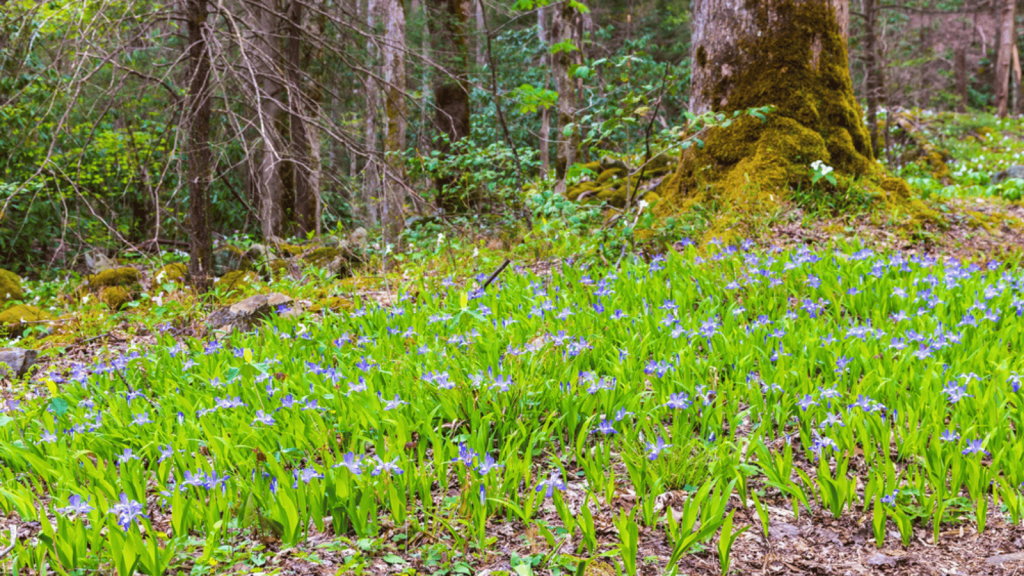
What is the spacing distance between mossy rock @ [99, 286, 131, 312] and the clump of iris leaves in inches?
75.6

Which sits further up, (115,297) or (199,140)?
(199,140)

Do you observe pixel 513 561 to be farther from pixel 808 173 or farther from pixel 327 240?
pixel 327 240

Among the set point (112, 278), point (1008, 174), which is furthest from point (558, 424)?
point (1008, 174)

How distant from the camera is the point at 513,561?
5.90 feet

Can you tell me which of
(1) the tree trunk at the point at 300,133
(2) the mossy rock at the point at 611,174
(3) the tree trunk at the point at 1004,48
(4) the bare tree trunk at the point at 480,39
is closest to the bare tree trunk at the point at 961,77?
(3) the tree trunk at the point at 1004,48

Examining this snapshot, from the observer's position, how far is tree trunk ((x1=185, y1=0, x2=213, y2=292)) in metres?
4.79

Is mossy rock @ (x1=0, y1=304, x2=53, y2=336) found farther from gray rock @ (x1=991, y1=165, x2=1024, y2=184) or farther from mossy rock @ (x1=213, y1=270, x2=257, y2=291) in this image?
gray rock @ (x1=991, y1=165, x2=1024, y2=184)

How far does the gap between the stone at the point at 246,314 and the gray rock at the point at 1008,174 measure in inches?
463

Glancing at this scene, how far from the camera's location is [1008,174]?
11.1 m

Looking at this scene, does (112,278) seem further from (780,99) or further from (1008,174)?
(1008,174)

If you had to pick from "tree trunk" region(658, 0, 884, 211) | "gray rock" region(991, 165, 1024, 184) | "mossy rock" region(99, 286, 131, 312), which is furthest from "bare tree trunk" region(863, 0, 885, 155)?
A: "mossy rock" region(99, 286, 131, 312)

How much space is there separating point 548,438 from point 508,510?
0.50m

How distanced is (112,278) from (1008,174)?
1313 centimetres

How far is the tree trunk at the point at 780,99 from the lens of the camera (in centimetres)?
526
